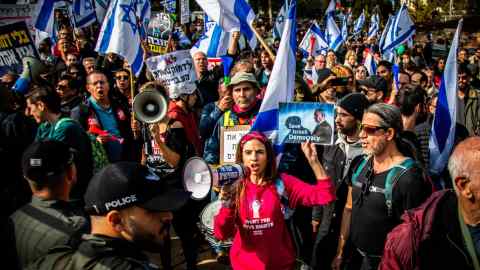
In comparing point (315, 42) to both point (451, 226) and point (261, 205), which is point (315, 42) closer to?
point (261, 205)

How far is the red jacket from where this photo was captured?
344cm

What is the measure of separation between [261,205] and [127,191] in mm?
1672

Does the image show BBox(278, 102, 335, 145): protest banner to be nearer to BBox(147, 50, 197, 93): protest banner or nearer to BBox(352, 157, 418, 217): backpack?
BBox(352, 157, 418, 217): backpack

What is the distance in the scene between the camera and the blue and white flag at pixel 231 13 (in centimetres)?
641

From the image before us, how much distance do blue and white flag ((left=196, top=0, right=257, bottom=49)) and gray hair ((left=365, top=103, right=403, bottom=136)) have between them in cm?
314

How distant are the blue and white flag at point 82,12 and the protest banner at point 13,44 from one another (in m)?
3.36

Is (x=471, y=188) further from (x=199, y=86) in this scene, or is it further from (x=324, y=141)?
(x=199, y=86)

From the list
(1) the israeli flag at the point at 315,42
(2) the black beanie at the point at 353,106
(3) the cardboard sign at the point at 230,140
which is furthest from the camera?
(1) the israeli flag at the point at 315,42

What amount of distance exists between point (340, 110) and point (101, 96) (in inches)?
98.5

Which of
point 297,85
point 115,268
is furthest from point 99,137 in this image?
point 115,268

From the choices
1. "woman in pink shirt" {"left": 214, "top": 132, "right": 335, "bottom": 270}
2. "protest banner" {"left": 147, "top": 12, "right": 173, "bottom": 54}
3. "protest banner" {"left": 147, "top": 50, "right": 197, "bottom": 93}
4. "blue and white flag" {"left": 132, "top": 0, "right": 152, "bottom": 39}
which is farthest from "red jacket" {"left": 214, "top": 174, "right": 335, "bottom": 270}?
"blue and white flag" {"left": 132, "top": 0, "right": 152, "bottom": 39}

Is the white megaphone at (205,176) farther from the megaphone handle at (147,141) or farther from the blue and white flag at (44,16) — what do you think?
the blue and white flag at (44,16)

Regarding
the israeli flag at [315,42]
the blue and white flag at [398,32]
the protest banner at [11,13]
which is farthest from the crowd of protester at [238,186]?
the israeli flag at [315,42]

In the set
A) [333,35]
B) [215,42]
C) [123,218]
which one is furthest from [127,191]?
[333,35]
